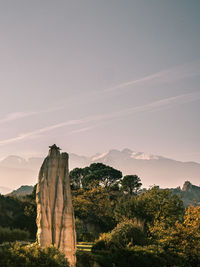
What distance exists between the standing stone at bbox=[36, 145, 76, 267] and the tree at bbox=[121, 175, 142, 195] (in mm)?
55301

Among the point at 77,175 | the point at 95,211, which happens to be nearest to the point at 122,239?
the point at 95,211

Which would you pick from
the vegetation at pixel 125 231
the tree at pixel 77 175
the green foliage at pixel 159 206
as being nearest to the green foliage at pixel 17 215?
the vegetation at pixel 125 231

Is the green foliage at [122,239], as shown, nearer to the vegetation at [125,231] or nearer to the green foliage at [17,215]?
the vegetation at [125,231]

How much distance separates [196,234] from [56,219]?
51.7 feet

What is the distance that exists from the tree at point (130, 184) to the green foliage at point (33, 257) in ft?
187

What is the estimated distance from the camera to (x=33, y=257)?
1583 cm

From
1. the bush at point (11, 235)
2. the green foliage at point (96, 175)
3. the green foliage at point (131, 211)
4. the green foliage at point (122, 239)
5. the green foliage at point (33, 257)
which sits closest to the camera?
the green foliage at point (33, 257)

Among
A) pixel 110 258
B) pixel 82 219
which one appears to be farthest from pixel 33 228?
pixel 110 258

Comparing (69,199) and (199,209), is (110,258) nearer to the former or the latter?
(69,199)

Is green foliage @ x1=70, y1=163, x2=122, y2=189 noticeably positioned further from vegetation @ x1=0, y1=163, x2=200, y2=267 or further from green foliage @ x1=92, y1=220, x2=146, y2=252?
green foliage @ x1=92, y1=220, x2=146, y2=252

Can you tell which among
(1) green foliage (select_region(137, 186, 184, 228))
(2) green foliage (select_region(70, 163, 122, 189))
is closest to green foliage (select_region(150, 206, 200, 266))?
(1) green foliage (select_region(137, 186, 184, 228))

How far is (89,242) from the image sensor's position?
38.0m

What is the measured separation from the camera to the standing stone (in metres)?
17.0

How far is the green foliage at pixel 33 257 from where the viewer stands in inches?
608
